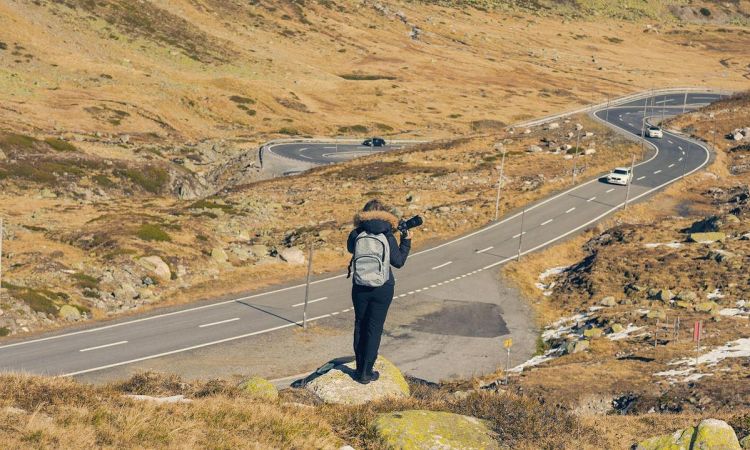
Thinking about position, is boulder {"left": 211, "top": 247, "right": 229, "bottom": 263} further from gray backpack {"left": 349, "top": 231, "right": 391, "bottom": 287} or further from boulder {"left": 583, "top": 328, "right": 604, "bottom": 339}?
gray backpack {"left": 349, "top": 231, "right": 391, "bottom": 287}

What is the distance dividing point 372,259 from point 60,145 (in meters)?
79.6

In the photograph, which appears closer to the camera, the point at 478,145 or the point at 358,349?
the point at 358,349

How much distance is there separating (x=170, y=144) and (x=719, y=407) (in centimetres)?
8906

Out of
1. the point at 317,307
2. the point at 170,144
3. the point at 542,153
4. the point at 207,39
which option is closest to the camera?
the point at 317,307

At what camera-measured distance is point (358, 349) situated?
1491cm

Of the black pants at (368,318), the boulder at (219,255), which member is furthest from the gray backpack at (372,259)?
the boulder at (219,255)

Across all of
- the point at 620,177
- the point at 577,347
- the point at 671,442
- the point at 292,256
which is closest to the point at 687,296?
the point at 577,347

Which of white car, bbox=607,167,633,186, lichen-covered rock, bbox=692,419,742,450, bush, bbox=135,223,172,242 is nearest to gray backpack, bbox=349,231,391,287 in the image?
lichen-covered rock, bbox=692,419,742,450

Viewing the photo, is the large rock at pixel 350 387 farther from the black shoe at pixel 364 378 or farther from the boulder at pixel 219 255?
the boulder at pixel 219 255

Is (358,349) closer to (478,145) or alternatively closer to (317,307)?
(317,307)

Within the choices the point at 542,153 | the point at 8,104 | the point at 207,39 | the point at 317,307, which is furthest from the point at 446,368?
the point at 207,39

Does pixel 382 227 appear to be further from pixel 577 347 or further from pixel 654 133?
pixel 654 133

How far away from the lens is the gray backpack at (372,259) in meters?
13.8

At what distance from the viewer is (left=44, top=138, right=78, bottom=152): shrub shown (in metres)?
84.9
